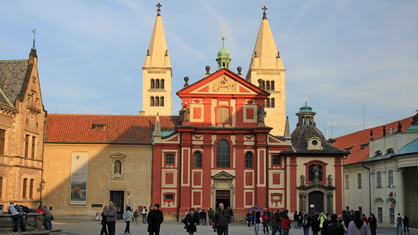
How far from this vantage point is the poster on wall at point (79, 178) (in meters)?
52.5

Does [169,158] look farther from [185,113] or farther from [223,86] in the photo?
[223,86]

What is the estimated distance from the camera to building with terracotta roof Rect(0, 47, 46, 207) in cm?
4253

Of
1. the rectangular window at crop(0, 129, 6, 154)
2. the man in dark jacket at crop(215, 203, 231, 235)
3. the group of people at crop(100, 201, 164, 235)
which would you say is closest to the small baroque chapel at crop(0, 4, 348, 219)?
the rectangular window at crop(0, 129, 6, 154)

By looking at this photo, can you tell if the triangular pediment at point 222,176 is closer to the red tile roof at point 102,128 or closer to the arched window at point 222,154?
the arched window at point 222,154

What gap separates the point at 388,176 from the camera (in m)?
48.9

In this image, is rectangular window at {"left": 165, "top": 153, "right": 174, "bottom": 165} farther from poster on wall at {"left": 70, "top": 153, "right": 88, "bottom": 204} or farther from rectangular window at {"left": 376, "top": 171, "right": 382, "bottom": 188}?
rectangular window at {"left": 376, "top": 171, "right": 382, "bottom": 188}

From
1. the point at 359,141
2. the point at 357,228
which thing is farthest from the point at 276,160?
the point at 357,228

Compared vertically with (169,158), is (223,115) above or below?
above

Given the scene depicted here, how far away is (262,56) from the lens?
91.2 meters

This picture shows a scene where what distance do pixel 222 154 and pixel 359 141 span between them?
2249 cm

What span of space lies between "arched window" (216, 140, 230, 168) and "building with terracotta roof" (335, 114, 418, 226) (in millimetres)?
13411

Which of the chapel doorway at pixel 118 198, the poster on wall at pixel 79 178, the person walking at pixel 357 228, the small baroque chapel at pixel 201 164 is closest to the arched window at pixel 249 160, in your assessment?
the small baroque chapel at pixel 201 164

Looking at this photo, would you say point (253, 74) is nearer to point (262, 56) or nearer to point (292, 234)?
point (262, 56)

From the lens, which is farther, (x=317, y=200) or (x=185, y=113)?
(x=185, y=113)
